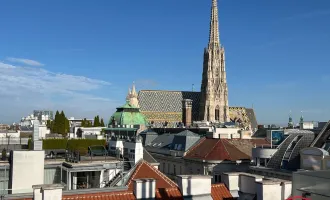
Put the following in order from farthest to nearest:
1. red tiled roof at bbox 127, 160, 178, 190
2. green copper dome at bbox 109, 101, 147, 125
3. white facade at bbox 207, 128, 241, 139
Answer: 1. green copper dome at bbox 109, 101, 147, 125
2. white facade at bbox 207, 128, 241, 139
3. red tiled roof at bbox 127, 160, 178, 190

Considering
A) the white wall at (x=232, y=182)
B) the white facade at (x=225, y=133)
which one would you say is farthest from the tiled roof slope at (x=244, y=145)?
the white wall at (x=232, y=182)

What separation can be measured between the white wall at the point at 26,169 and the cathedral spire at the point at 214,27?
167 metres

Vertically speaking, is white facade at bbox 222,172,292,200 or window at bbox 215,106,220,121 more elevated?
window at bbox 215,106,220,121

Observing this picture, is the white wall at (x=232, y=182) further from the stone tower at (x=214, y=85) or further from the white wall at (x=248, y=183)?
the stone tower at (x=214, y=85)

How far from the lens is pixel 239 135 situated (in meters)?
77.8

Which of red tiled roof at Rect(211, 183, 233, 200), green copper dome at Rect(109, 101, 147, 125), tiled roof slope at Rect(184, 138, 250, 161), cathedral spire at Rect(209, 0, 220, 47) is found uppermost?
cathedral spire at Rect(209, 0, 220, 47)

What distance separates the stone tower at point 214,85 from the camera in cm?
17775

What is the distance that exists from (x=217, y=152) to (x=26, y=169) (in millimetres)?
40027

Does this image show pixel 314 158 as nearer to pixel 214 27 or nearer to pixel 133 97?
pixel 133 97

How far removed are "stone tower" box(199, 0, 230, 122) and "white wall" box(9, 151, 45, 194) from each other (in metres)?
161

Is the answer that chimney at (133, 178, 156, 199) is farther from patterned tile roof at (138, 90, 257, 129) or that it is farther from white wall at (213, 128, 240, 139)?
patterned tile roof at (138, 90, 257, 129)

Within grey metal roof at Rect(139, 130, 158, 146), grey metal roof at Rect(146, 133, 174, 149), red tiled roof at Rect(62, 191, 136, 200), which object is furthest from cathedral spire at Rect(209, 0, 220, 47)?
red tiled roof at Rect(62, 191, 136, 200)

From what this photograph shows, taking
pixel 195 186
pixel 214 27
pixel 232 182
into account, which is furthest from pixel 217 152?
pixel 214 27

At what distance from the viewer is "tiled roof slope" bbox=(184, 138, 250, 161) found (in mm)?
54562
